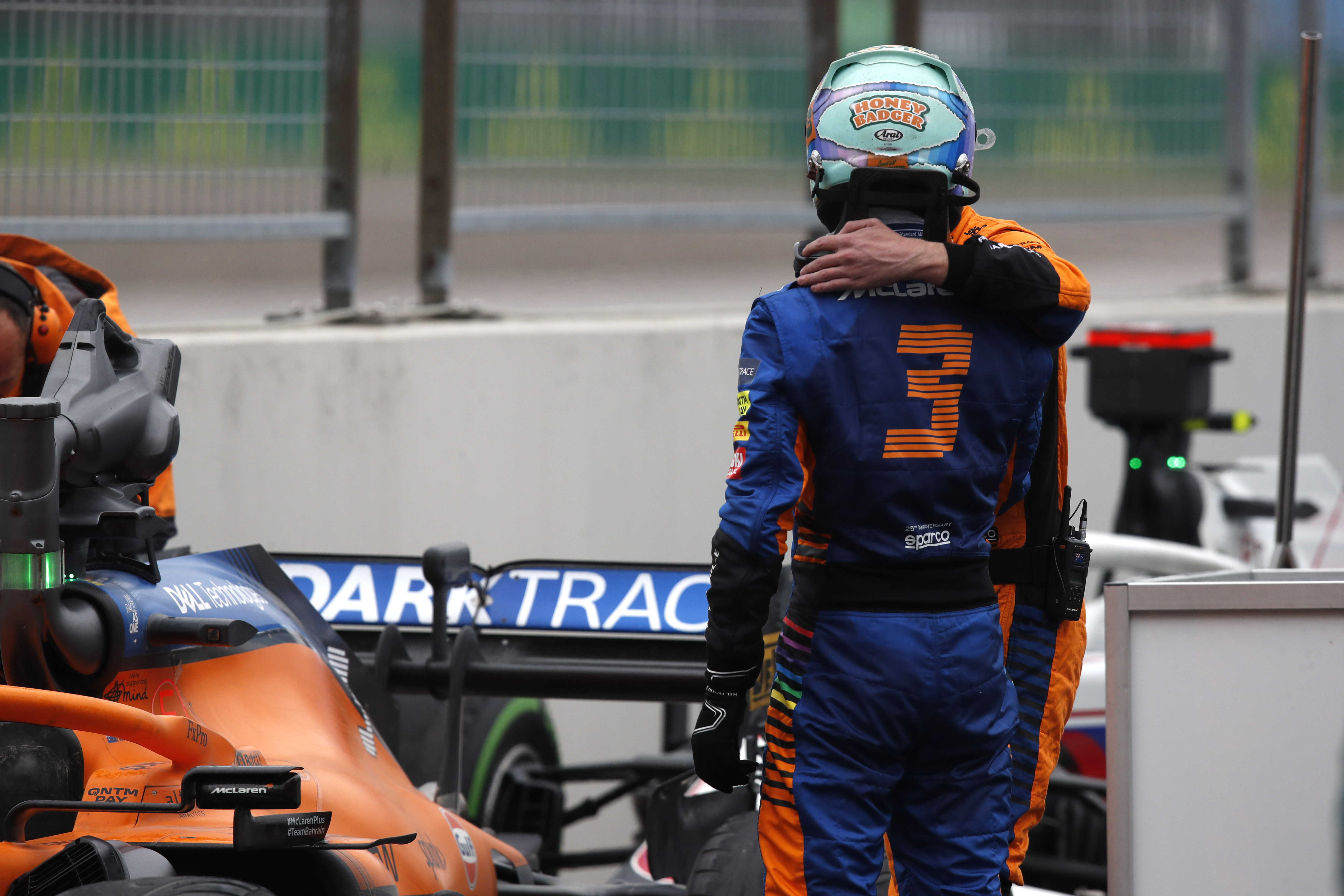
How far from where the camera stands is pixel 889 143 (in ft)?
7.99

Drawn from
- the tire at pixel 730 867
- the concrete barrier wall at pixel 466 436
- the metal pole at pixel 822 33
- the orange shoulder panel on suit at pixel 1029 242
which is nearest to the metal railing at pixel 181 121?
the concrete barrier wall at pixel 466 436

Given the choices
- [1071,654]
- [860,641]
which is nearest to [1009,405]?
[860,641]

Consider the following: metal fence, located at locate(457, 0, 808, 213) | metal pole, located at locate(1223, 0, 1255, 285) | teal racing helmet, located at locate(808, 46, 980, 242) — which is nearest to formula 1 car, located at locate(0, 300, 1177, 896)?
teal racing helmet, located at locate(808, 46, 980, 242)

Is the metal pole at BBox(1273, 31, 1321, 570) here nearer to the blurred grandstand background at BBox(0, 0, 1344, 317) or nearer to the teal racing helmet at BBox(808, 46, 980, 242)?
the teal racing helmet at BBox(808, 46, 980, 242)

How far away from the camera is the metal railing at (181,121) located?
5.32 metres

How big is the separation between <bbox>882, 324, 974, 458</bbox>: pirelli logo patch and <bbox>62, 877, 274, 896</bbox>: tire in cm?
108

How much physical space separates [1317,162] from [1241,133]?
37 centimetres

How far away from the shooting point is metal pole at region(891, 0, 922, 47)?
661cm

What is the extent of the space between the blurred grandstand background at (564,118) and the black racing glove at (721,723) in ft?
12.5

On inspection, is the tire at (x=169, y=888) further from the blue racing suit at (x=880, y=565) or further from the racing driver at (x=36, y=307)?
the racing driver at (x=36, y=307)

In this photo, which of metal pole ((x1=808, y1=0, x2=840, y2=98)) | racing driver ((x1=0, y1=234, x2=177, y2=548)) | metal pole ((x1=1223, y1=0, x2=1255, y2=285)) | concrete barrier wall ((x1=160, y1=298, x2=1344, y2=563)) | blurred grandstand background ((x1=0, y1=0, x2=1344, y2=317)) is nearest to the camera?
racing driver ((x1=0, y1=234, x2=177, y2=548))

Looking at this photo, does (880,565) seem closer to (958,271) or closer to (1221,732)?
(958,271)

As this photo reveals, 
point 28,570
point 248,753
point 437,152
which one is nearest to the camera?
point 28,570

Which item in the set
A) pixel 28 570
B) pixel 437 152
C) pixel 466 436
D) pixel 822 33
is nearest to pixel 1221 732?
pixel 28 570
